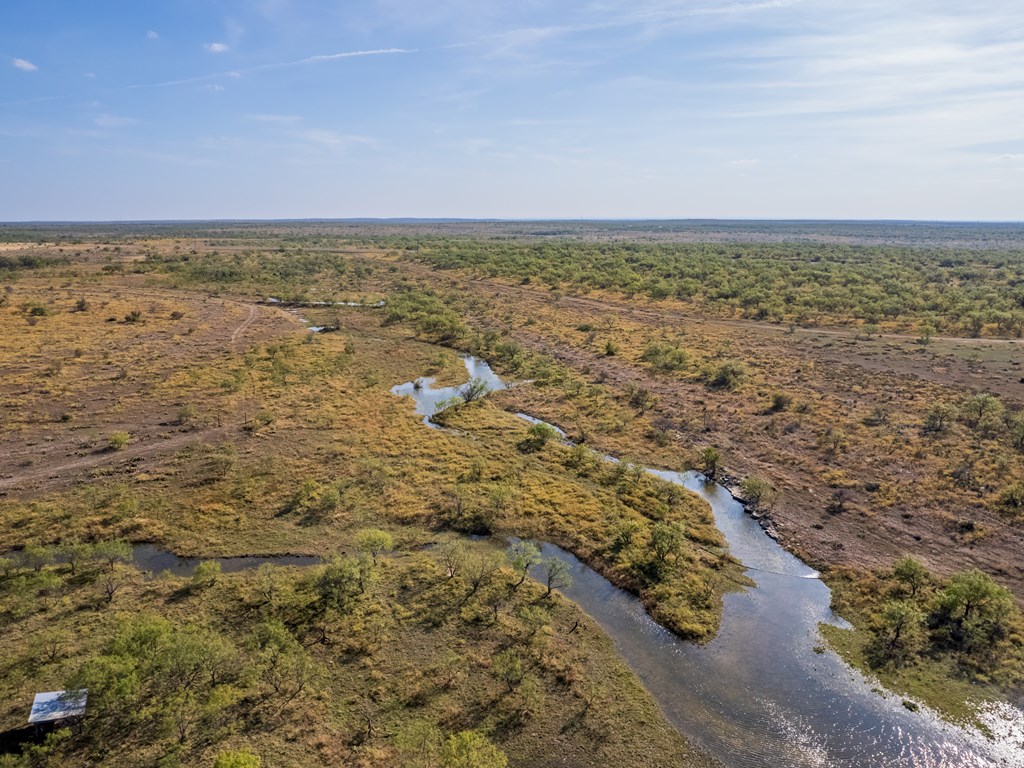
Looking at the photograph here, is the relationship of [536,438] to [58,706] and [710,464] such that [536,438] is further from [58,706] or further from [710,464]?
[58,706]

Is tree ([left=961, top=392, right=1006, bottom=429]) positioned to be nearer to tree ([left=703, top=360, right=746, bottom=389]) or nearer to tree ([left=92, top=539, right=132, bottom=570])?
tree ([left=703, top=360, right=746, bottom=389])

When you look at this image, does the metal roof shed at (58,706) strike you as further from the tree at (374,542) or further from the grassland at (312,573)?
the tree at (374,542)

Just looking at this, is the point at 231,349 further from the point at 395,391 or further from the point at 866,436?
the point at 866,436

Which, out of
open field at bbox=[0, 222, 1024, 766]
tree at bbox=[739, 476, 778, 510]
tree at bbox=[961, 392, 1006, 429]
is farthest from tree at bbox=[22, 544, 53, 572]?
tree at bbox=[961, 392, 1006, 429]

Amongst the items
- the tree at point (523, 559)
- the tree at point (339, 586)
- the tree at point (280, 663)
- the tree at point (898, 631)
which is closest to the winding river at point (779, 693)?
the tree at point (898, 631)

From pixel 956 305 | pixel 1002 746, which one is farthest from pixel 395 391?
pixel 956 305
